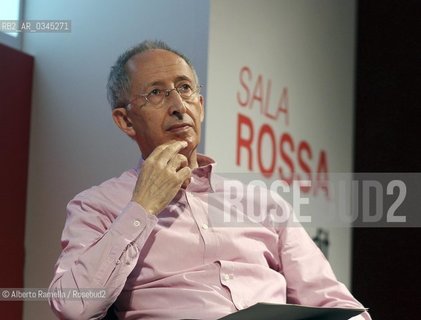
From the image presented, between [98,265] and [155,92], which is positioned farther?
[155,92]

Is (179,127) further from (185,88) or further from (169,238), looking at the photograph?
(169,238)

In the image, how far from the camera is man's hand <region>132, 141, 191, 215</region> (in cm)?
141

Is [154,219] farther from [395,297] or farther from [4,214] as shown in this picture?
[395,297]

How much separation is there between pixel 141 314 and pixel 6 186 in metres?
0.78

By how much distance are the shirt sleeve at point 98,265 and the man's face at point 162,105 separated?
256 millimetres

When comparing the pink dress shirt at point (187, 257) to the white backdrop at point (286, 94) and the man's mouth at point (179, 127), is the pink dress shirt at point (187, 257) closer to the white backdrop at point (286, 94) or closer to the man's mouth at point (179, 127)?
the man's mouth at point (179, 127)

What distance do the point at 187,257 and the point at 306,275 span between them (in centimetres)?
25

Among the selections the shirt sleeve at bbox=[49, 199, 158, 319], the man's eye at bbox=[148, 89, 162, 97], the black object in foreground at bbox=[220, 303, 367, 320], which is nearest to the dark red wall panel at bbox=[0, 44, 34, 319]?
the man's eye at bbox=[148, 89, 162, 97]

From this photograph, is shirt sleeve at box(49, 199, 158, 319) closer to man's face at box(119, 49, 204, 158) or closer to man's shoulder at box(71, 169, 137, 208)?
man's shoulder at box(71, 169, 137, 208)

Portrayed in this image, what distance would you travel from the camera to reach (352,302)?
60.2 inches

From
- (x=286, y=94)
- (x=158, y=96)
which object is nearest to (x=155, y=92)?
(x=158, y=96)

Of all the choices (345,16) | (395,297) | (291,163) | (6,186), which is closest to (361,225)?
(395,297)

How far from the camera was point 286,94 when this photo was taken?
10.1ft

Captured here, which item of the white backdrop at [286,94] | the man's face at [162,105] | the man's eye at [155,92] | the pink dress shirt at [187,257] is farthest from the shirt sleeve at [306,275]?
the white backdrop at [286,94]
